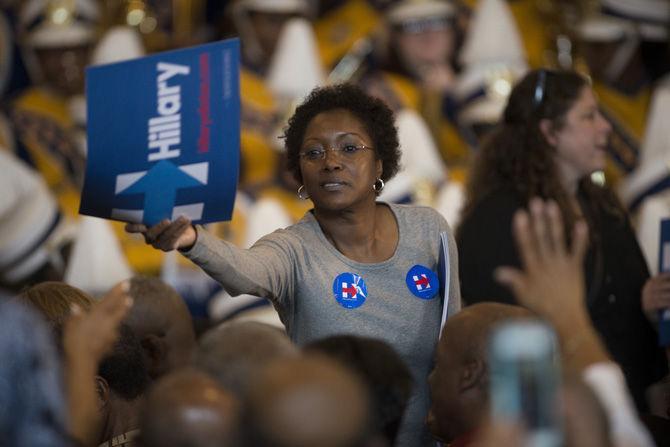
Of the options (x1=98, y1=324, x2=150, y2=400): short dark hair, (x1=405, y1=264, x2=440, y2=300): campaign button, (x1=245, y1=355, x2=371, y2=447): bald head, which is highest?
(x1=245, y1=355, x2=371, y2=447): bald head

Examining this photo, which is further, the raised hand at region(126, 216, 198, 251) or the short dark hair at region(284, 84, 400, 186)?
the short dark hair at region(284, 84, 400, 186)

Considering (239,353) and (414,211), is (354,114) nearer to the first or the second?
(414,211)

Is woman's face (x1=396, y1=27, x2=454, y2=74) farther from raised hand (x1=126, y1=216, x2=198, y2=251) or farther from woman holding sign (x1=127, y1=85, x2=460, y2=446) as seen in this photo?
raised hand (x1=126, y1=216, x2=198, y2=251)

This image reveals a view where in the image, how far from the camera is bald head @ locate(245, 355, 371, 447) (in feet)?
5.63

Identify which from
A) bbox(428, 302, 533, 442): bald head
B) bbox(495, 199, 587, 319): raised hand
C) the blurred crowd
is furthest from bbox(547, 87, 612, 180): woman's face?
bbox(495, 199, 587, 319): raised hand

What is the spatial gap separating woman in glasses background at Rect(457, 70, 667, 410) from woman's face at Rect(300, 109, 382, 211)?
0.65 m

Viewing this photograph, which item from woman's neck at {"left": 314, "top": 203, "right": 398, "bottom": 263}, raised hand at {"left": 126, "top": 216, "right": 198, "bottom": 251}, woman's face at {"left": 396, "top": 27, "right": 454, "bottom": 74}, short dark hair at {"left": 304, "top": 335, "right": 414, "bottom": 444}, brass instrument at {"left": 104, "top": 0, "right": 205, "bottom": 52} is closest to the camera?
short dark hair at {"left": 304, "top": 335, "right": 414, "bottom": 444}

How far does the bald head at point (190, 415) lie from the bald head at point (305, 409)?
4.3 inches

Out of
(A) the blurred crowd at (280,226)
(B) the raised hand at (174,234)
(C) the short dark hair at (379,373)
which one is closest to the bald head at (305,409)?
(A) the blurred crowd at (280,226)

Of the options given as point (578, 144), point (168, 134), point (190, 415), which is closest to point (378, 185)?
point (168, 134)

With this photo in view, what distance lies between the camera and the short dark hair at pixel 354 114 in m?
3.10

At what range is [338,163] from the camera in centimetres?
298

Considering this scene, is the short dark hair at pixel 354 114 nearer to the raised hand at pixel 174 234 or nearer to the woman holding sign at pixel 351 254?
the woman holding sign at pixel 351 254

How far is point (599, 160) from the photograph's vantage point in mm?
3809
